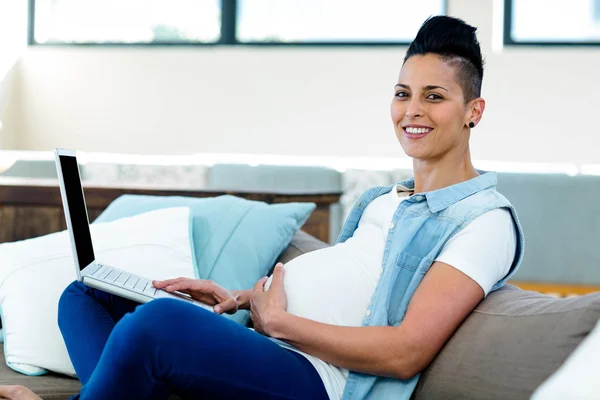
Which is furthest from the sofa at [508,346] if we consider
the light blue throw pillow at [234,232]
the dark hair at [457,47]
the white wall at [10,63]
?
the white wall at [10,63]

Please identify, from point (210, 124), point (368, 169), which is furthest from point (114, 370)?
point (210, 124)

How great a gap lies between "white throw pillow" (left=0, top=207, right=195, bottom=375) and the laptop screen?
166 millimetres

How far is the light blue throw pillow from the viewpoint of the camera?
6.40ft

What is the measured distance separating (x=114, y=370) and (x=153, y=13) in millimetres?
3825

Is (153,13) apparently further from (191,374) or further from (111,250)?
(191,374)

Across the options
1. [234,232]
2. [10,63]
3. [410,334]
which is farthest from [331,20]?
Answer: [410,334]

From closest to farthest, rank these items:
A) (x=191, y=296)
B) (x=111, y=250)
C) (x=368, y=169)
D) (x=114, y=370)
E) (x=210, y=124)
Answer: (x=114, y=370) < (x=191, y=296) < (x=111, y=250) < (x=368, y=169) < (x=210, y=124)

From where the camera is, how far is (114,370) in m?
1.21

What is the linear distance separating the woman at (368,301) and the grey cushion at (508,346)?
29mm

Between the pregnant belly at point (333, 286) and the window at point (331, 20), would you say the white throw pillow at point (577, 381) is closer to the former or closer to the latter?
the pregnant belly at point (333, 286)

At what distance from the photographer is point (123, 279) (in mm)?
1588

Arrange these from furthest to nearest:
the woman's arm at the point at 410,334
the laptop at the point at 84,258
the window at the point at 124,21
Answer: the window at the point at 124,21
the laptop at the point at 84,258
the woman's arm at the point at 410,334

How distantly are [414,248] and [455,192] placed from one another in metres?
0.14

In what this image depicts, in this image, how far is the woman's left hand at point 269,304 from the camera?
54.9 inches
